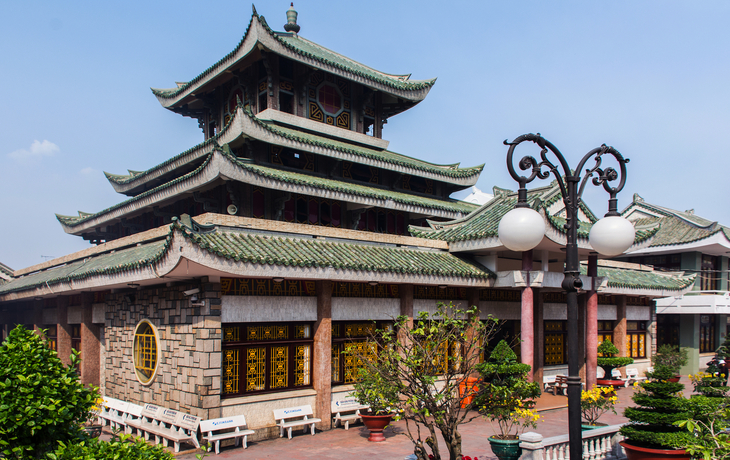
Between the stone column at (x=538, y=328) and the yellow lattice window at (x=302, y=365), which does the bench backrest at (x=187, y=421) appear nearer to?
the yellow lattice window at (x=302, y=365)

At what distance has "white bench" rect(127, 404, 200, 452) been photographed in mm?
12094

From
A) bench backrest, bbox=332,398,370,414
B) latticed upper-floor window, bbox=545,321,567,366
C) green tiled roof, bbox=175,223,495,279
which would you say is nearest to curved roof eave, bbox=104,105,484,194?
green tiled roof, bbox=175,223,495,279

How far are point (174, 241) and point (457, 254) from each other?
935cm

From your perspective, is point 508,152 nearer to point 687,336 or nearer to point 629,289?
point 629,289

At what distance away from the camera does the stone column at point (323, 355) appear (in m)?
14.2

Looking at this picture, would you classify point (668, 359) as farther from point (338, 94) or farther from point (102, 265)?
point (102, 265)

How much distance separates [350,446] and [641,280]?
54.3 feet

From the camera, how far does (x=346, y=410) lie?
47.4ft

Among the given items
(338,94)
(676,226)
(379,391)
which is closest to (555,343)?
(338,94)

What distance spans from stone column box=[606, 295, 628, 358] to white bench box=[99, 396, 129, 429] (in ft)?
63.0

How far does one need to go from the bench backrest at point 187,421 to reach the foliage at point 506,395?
238 inches

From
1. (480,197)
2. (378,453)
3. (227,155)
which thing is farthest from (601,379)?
(480,197)

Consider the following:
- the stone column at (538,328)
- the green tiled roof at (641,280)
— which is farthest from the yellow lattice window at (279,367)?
the green tiled roof at (641,280)

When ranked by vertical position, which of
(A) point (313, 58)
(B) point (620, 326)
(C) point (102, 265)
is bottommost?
(B) point (620, 326)
